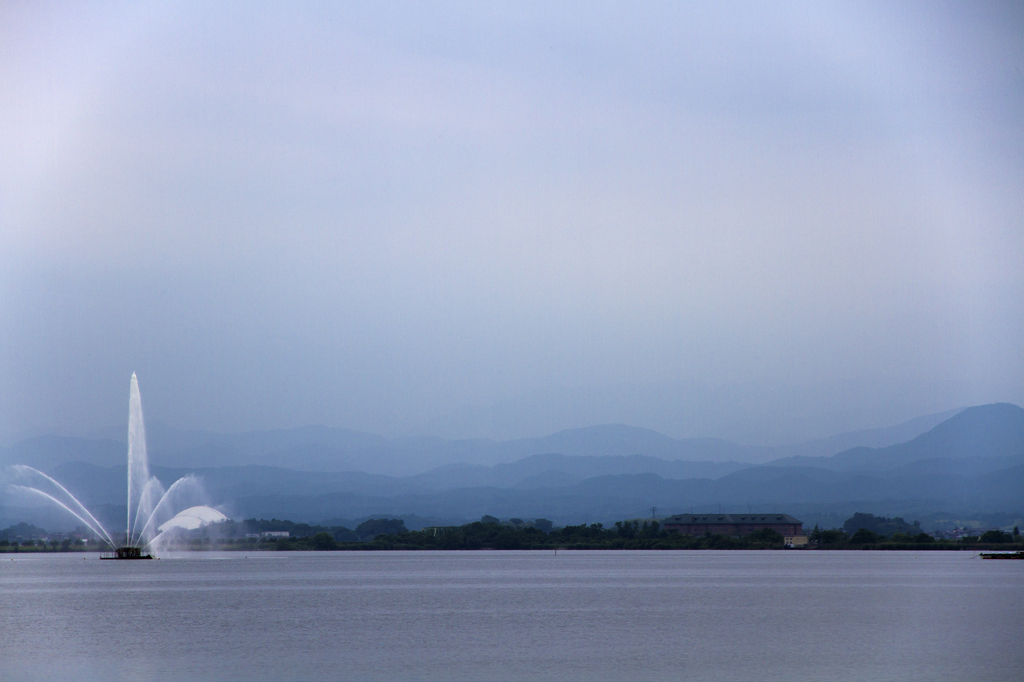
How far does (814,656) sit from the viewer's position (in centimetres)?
5772

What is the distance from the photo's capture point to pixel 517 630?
71.1 meters

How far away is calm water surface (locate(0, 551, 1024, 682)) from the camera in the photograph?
52.9m

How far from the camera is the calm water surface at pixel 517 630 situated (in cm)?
5288

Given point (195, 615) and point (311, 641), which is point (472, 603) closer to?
point (195, 615)

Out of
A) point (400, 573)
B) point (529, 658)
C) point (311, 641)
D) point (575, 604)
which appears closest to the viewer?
point (529, 658)

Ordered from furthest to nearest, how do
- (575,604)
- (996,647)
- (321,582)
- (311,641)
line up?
(321,582) < (575,604) < (311,641) < (996,647)

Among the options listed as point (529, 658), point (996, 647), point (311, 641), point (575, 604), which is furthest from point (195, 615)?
point (996, 647)

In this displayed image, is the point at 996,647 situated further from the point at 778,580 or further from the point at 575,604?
the point at 778,580

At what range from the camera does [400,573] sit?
6407 inches

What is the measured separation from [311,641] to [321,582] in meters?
70.0

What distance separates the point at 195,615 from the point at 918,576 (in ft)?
311

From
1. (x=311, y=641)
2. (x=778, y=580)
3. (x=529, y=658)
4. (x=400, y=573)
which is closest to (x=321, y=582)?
(x=400, y=573)

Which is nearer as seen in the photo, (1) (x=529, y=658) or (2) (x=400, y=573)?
(1) (x=529, y=658)

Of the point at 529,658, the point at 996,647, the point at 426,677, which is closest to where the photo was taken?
the point at 426,677
